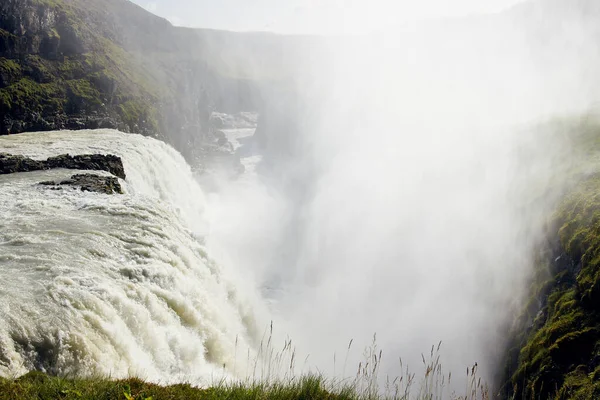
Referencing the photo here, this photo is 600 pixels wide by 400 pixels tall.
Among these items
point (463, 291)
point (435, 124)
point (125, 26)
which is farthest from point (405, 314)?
point (125, 26)

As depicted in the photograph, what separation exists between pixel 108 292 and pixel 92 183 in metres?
13.6

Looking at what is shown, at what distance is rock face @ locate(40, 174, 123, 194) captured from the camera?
23516mm

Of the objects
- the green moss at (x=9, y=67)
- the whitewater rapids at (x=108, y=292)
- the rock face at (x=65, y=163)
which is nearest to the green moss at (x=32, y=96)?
the green moss at (x=9, y=67)

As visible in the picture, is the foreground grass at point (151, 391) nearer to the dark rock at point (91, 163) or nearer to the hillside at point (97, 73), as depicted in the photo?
the dark rock at point (91, 163)

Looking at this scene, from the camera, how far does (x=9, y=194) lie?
2159cm

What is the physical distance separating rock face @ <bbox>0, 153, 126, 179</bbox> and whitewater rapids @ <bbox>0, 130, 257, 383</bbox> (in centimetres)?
186

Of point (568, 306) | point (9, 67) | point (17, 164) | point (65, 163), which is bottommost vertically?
point (568, 306)

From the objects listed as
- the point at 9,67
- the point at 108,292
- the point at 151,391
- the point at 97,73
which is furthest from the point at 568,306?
the point at 97,73

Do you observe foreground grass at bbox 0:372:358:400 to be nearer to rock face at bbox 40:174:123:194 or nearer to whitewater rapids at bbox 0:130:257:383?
whitewater rapids at bbox 0:130:257:383

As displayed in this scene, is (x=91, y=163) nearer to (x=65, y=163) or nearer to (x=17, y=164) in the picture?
(x=65, y=163)

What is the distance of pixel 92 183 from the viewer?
24.3m

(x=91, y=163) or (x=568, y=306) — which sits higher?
(x=91, y=163)

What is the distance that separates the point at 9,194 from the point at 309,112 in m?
124

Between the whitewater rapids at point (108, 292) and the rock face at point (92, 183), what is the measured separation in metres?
0.83
